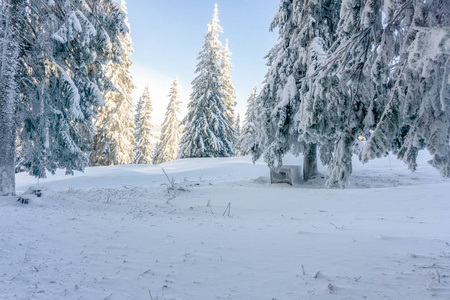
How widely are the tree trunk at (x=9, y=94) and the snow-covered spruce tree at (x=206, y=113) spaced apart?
15.7 m

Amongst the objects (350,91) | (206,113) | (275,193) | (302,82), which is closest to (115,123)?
(206,113)

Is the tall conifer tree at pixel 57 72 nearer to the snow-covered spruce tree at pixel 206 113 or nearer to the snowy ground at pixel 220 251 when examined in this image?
the snowy ground at pixel 220 251

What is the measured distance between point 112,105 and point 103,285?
21.4 m

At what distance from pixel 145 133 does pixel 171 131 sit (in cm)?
317

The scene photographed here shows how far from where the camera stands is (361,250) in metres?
3.45

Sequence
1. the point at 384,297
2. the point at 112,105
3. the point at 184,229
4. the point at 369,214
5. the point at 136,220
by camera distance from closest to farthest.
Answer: the point at 384,297
the point at 184,229
the point at 136,220
the point at 369,214
the point at 112,105

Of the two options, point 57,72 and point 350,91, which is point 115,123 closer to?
point 57,72

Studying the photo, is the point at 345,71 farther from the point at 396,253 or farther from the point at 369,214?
the point at 369,214

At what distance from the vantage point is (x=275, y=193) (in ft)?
29.5

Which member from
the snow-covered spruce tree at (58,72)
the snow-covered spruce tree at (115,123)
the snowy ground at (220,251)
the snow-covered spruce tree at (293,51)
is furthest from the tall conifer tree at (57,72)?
the snow-covered spruce tree at (115,123)

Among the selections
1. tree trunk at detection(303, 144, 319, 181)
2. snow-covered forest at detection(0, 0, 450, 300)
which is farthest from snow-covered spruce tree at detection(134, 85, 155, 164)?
tree trunk at detection(303, 144, 319, 181)

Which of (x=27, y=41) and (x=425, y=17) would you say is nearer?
(x=425, y=17)

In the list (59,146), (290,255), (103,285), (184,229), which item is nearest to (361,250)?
(290,255)

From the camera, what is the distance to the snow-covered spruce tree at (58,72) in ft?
22.9
